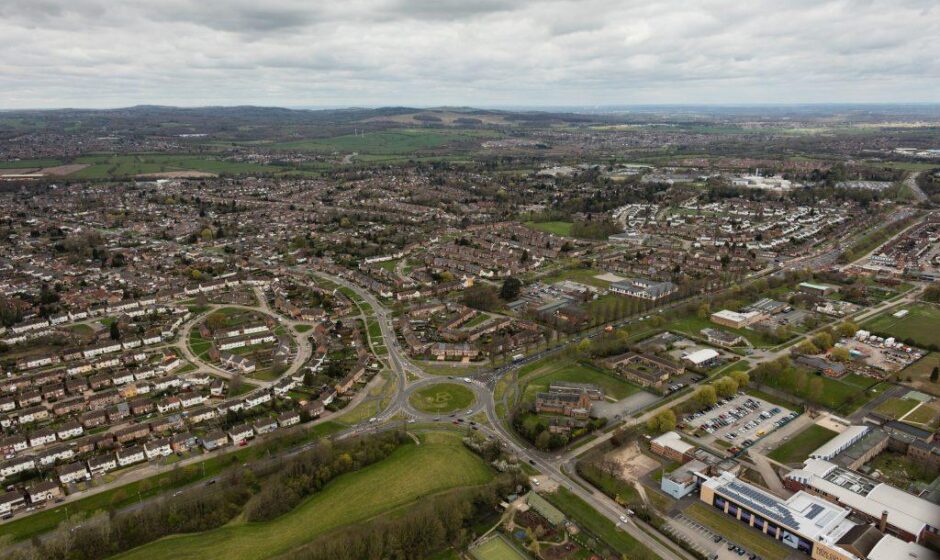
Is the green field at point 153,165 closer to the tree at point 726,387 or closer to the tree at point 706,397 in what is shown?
the tree at point 726,387

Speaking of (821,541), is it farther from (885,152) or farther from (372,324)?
(885,152)

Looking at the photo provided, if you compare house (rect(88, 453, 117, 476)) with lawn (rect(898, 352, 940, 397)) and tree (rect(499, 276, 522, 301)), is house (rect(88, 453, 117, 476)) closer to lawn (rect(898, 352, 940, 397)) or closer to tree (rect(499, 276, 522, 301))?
tree (rect(499, 276, 522, 301))

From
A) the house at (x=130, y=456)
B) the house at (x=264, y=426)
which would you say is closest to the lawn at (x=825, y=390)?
the house at (x=264, y=426)

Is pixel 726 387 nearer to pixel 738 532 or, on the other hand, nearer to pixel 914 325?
pixel 738 532

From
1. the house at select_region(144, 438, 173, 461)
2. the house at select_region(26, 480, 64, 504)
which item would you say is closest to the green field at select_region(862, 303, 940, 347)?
the house at select_region(144, 438, 173, 461)

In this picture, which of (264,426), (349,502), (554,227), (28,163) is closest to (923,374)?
(349,502)

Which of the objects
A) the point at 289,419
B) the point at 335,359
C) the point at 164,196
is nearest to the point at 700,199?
the point at 335,359
